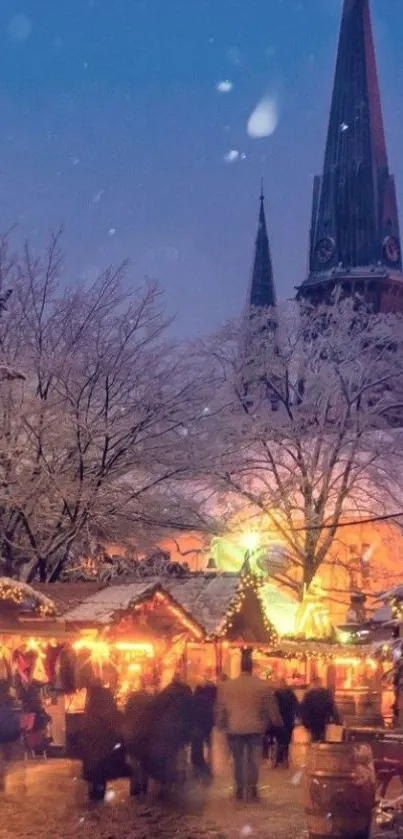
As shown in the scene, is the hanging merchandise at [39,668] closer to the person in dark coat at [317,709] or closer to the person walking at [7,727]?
the person walking at [7,727]

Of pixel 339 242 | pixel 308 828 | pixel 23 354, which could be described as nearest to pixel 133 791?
pixel 308 828

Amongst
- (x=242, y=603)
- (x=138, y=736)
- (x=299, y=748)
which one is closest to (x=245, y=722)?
(x=138, y=736)

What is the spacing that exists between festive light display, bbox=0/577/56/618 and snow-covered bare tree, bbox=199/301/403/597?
47.6 ft

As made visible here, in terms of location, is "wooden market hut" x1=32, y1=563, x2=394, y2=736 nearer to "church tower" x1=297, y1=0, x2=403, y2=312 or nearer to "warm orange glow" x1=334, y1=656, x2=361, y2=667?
"warm orange glow" x1=334, y1=656, x2=361, y2=667

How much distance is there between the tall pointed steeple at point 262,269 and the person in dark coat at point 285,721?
60.2m

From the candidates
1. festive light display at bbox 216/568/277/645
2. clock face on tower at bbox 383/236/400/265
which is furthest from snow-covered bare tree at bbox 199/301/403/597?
clock face on tower at bbox 383/236/400/265

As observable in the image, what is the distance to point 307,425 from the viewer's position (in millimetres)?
32688

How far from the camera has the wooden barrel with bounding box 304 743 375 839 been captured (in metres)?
10.1

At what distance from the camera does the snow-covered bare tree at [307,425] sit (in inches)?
1244

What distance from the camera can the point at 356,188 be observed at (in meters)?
60.8

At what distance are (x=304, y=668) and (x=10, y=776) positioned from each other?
10.8m

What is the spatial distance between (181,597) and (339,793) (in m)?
9.61

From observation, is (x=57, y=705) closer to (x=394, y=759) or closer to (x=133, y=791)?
(x=133, y=791)

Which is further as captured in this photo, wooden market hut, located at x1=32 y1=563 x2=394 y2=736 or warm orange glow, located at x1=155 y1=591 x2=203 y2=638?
warm orange glow, located at x1=155 y1=591 x2=203 y2=638
